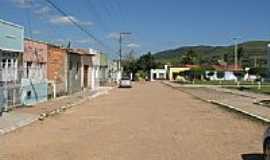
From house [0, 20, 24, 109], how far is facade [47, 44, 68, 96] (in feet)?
25.3

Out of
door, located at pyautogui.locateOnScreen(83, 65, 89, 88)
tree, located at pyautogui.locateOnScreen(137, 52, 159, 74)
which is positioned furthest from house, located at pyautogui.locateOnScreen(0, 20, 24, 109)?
tree, located at pyautogui.locateOnScreen(137, 52, 159, 74)

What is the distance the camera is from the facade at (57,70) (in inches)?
1541

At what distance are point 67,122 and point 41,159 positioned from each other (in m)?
9.29

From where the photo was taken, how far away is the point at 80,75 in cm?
5756

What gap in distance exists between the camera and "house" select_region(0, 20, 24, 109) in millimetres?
25734

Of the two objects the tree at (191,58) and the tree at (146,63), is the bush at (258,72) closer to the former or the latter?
the tree at (146,63)

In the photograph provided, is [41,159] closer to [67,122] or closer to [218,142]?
[218,142]

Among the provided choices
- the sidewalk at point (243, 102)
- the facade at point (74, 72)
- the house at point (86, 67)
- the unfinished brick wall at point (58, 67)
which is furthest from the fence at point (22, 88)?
the house at point (86, 67)

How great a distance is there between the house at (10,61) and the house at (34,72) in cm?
72

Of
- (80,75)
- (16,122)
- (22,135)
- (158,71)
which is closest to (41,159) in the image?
(22,135)

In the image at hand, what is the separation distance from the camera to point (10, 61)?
28.4 meters

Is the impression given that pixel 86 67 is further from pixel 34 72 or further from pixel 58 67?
pixel 34 72

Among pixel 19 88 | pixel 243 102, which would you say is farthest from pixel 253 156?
pixel 243 102

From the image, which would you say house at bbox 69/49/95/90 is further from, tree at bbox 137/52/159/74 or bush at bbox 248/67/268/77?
tree at bbox 137/52/159/74
